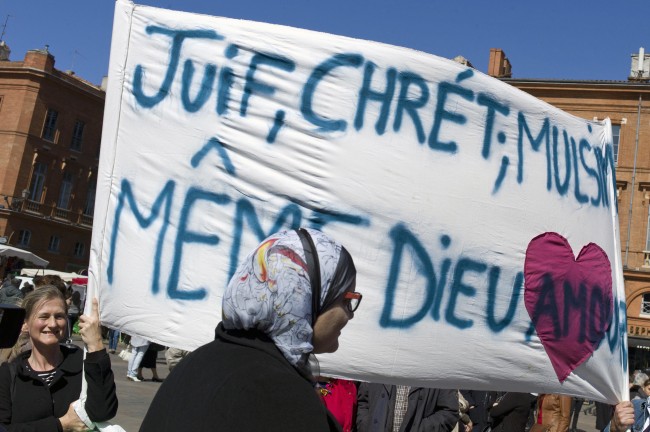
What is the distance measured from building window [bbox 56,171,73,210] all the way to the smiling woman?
46.1 m

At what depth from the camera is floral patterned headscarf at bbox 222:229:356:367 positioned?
1793mm

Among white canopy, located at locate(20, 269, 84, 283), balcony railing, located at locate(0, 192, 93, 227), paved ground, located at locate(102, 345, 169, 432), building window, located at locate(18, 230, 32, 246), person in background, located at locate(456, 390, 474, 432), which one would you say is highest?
balcony railing, located at locate(0, 192, 93, 227)

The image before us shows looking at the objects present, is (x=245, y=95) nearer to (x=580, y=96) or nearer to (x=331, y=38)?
(x=331, y=38)

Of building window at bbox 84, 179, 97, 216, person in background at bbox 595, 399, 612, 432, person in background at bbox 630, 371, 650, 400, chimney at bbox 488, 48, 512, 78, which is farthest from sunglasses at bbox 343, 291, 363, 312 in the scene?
building window at bbox 84, 179, 97, 216

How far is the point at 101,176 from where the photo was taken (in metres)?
3.43

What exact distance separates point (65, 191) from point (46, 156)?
2754mm

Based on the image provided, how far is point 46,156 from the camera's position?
1834 inches

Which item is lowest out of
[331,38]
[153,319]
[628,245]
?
[153,319]

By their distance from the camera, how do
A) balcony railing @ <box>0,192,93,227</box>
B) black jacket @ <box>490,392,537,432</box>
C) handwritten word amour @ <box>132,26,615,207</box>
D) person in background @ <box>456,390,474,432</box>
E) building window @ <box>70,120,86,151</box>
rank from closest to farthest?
handwritten word amour @ <box>132,26,615,207</box> → black jacket @ <box>490,392,537,432</box> → person in background @ <box>456,390,474,432</box> → balcony railing @ <box>0,192,93,227</box> → building window @ <box>70,120,86,151</box>

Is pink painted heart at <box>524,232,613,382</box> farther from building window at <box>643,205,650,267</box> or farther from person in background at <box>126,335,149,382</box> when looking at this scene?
building window at <box>643,205,650,267</box>

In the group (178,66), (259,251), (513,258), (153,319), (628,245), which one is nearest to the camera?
(259,251)

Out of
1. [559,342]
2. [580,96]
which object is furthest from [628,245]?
[559,342]

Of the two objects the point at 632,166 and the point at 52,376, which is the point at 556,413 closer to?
the point at 52,376

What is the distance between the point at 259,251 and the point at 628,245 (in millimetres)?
33538
